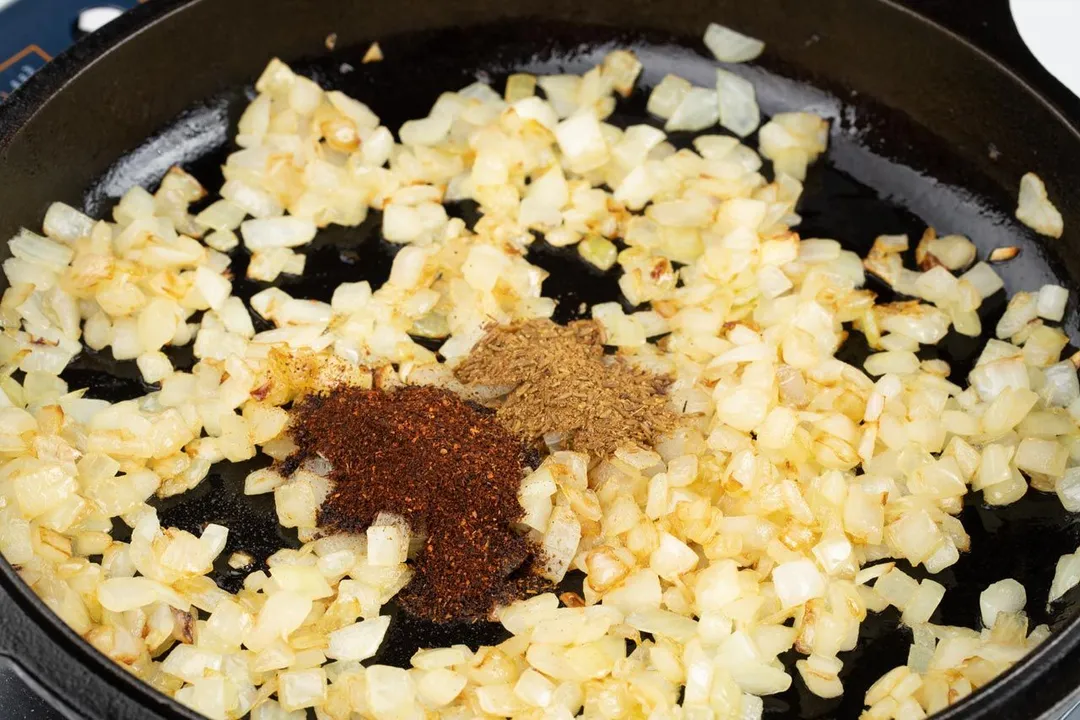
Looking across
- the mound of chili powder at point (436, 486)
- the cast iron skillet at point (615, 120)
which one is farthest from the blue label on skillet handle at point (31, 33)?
the mound of chili powder at point (436, 486)

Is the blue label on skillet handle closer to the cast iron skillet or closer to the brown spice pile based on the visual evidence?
the cast iron skillet

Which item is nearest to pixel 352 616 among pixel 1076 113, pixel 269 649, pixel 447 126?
pixel 269 649

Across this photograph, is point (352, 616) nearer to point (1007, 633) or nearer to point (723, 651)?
point (723, 651)

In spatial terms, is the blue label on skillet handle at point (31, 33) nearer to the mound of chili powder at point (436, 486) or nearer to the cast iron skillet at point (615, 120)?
the cast iron skillet at point (615, 120)

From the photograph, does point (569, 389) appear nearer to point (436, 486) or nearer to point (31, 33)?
point (436, 486)

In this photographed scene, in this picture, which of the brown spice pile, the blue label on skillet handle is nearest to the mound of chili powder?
the brown spice pile
